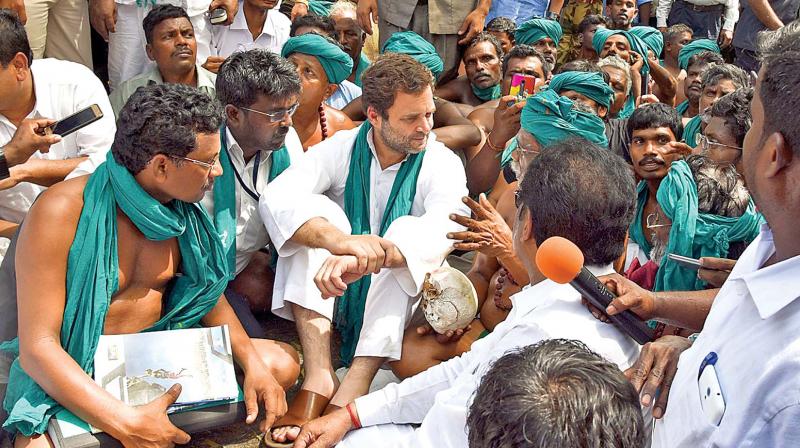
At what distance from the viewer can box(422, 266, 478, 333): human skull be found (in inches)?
134

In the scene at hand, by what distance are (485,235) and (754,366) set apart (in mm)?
1908

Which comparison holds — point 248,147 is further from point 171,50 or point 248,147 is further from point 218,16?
point 218,16

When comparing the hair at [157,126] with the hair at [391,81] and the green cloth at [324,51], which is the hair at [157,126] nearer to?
the hair at [391,81]

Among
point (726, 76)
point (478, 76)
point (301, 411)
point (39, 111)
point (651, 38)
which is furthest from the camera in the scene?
point (651, 38)

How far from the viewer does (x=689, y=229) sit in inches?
121

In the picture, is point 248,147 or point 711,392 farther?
point 248,147

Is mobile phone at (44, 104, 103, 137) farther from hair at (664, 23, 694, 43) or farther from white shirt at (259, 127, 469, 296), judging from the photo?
hair at (664, 23, 694, 43)

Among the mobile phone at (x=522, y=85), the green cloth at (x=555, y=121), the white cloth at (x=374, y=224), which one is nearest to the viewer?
the white cloth at (x=374, y=224)

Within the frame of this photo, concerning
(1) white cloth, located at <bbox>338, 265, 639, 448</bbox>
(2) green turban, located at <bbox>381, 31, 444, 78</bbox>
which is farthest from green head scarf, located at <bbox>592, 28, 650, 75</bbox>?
(1) white cloth, located at <bbox>338, 265, 639, 448</bbox>

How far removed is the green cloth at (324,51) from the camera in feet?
16.0

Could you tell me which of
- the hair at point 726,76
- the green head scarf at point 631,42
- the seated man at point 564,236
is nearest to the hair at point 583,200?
the seated man at point 564,236

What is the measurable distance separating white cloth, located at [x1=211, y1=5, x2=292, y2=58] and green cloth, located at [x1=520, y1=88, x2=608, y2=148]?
9.30 feet

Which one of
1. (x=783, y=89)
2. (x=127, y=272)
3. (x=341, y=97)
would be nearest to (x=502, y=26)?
(x=341, y=97)

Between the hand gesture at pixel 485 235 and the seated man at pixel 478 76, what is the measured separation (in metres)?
3.25
